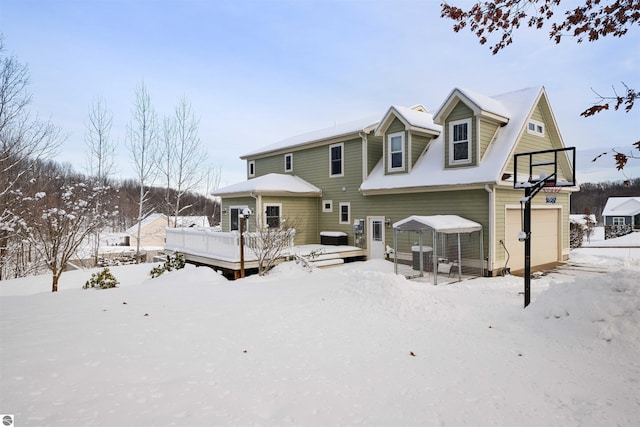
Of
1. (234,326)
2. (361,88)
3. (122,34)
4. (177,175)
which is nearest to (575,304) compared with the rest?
(234,326)

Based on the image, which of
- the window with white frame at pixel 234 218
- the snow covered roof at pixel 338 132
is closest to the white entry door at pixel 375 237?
the snow covered roof at pixel 338 132

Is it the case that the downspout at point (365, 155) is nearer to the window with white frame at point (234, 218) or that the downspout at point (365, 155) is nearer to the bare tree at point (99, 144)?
the window with white frame at point (234, 218)

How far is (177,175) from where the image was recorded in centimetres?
2359

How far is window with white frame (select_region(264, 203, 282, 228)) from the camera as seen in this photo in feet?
51.5

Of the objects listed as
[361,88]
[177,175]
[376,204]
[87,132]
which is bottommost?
[376,204]

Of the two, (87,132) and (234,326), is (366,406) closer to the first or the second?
(234,326)

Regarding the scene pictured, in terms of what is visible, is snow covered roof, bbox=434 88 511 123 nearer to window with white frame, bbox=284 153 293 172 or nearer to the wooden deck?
the wooden deck

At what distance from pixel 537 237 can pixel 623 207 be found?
136 feet

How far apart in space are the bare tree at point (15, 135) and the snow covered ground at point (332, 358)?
706 cm

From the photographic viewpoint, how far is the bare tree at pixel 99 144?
817 inches

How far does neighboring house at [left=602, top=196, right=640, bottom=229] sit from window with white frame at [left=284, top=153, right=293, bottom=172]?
43.3 metres

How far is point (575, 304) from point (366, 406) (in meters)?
4.40

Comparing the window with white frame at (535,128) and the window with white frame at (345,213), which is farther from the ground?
the window with white frame at (535,128)

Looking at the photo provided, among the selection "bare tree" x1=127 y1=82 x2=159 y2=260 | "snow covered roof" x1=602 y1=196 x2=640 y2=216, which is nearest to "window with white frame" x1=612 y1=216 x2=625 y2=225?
"snow covered roof" x1=602 y1=196 x2=640 y2=216
